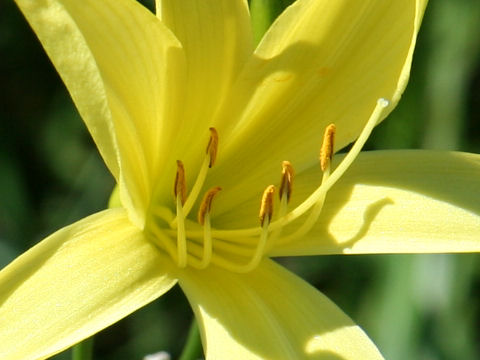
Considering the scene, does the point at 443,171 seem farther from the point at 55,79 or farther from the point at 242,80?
the point at 55,79

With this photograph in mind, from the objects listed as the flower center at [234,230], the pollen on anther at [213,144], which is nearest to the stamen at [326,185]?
the flower center at [234,230]

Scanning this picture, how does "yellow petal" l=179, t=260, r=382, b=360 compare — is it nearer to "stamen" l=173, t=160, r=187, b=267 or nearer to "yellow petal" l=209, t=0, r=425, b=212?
"stamen" l=173, t=160, r=187, b=267

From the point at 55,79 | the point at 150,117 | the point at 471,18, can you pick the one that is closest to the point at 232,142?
the point at 150,117

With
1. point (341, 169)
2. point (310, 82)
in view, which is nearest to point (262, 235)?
point (341, 169)

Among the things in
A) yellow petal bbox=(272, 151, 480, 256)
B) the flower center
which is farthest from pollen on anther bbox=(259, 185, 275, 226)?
yellow petal bbox=(272, 151, 480, 256)

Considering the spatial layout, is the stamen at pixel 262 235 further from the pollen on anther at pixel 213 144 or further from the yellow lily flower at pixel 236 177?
the pollen on anther at pixel 213 144

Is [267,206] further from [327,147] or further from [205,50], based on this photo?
[205,50]
